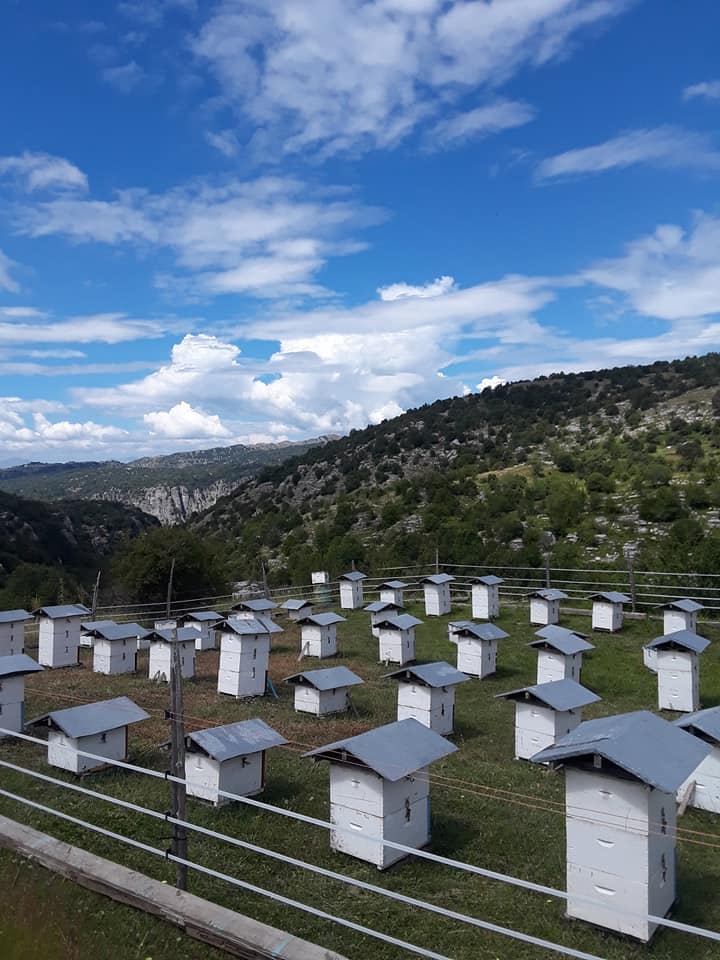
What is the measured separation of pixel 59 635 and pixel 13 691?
23.9 feet

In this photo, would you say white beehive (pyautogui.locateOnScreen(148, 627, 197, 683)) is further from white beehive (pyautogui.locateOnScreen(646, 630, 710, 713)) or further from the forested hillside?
the forested hillside

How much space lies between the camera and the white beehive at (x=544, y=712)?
35.6ft

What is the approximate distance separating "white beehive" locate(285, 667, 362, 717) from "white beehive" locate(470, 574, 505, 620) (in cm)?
1044

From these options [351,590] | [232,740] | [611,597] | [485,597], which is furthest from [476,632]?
[351,590]

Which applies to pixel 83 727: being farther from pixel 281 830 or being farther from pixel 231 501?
pixel 231 501

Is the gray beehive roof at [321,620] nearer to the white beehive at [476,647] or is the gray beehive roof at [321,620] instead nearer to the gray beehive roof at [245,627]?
the gray beehive roof at [245,627]

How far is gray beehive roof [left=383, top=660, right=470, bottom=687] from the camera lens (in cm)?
1236

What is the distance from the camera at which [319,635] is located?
19766mm

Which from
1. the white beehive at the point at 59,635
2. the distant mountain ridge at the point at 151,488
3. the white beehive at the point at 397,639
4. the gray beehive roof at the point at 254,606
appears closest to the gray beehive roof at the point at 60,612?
the white beehive at the point at 59,635

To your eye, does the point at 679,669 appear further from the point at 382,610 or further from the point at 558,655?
the point at 382,610

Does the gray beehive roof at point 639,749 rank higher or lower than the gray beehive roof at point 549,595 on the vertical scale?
higher

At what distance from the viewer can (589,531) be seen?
3800cm

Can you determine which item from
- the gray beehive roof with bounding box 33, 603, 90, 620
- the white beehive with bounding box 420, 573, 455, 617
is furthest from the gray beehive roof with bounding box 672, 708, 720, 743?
the white beehive with bounding box 420, 573, 455, 617

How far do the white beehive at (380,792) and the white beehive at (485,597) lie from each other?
15.8 m
